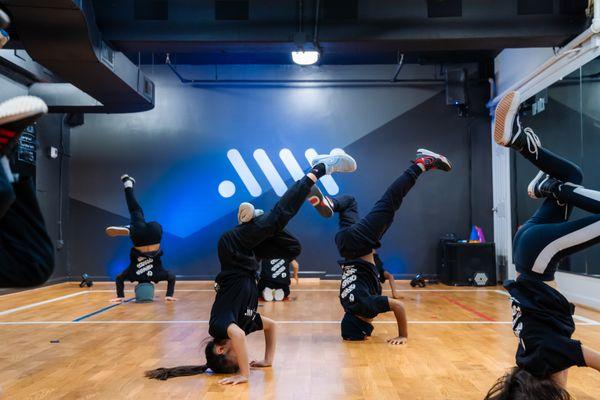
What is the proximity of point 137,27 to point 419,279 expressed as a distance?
18.6 feet

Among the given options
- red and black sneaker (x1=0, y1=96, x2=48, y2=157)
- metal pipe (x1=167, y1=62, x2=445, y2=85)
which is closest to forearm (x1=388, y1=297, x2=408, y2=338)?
red and black sneaker (x1=0, y1=96, x2=48, y2=157)

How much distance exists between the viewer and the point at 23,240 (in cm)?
210

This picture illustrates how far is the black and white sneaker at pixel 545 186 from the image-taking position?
2520mm

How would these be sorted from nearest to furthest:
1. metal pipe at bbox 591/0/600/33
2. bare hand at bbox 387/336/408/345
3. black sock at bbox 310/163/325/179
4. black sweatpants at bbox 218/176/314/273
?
black sweatpants at bbox 218/176/314/273 → black sock at bbox 310/163/325/179 → bare hand at bbox 387/336/408/345 → metal pipe at bbox 591/0/600/33

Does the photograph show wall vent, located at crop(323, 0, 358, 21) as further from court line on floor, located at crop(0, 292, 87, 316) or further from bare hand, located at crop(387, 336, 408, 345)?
court line on floor, located at crop(0, 292, 87, 316)

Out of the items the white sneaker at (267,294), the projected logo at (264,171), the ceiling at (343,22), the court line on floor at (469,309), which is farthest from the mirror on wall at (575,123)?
the white sneaker at (267,294)

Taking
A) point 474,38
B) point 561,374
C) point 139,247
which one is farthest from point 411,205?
point 561,374

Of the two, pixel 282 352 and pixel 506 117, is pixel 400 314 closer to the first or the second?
pixel 282 352

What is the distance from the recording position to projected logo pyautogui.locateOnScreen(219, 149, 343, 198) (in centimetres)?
952

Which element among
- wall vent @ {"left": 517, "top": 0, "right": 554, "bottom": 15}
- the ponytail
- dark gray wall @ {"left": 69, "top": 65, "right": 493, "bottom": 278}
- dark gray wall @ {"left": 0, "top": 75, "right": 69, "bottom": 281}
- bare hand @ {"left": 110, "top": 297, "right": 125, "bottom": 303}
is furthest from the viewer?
dark gray wall @ {"left": 69, "top": 65, "right": 493, "bottom": 278}

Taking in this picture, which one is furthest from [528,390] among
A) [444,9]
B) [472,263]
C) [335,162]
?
[472,263]

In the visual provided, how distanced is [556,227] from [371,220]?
1899mm

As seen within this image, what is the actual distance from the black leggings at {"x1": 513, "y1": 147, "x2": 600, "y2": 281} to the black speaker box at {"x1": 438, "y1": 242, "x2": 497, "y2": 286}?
615cm

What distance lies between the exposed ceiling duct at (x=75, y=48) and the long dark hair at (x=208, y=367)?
372 cm
